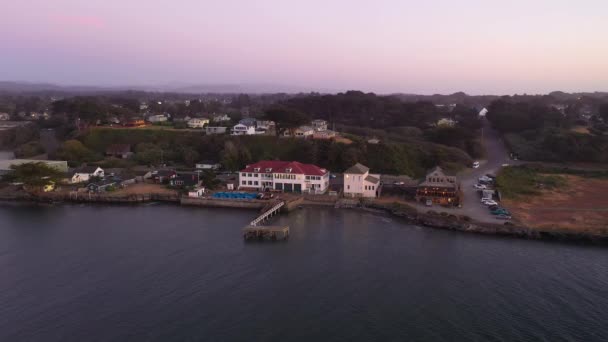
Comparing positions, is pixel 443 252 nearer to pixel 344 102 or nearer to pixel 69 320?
pixel 69 320

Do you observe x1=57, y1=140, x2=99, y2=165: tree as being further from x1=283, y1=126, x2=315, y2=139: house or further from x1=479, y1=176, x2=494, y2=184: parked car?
x1=479, y1=176, x2=494, y2=184: parked car

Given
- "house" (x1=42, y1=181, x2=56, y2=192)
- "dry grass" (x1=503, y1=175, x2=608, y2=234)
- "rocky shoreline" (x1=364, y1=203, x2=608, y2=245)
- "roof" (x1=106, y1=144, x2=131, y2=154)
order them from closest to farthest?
1. "rocky shoreline" (x1=364, y1=203, x2=608, y2=245)
2. "dry grass" (x1=503, y1=175, x2=608, y2=234)
3. "house" (x1=42, y1=181, x2=56, y2=192)
4. "roof" (x1=106, y1=144, x2=131, y2=154)

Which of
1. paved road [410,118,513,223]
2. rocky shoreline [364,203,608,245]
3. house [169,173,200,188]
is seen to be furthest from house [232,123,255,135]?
rocky shoreline [364,203,608,245]

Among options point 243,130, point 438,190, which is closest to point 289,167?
point 438,190

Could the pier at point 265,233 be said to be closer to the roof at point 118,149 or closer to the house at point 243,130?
the house at point 243,130

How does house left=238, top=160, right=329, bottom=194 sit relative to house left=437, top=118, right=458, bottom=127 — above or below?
below

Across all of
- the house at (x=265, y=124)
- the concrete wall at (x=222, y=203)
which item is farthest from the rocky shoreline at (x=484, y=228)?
the house at (x=265, y=124)
